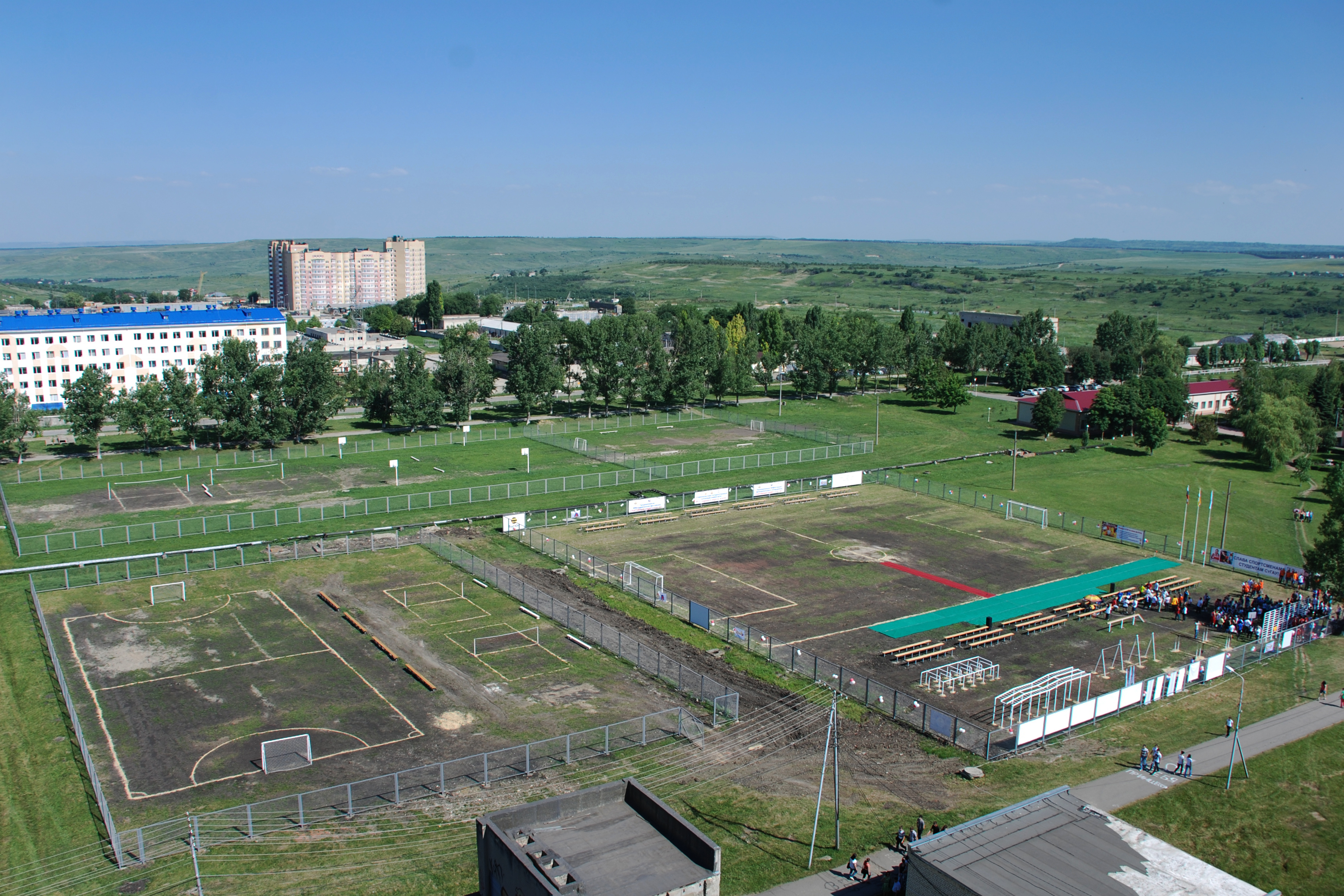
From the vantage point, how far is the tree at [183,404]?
78.1 meters

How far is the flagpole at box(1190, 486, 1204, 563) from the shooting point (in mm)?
54969

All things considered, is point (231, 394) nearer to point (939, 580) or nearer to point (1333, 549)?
point (939, 580)

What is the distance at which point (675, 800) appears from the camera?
2836 centimetres

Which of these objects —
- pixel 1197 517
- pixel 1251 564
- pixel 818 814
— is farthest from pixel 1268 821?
pixel 1197 517

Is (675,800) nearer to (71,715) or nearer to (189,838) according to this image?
(189,838)

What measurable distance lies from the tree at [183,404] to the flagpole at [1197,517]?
73262mm

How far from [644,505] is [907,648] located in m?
25.6

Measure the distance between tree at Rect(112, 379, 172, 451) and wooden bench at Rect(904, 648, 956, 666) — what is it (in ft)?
213

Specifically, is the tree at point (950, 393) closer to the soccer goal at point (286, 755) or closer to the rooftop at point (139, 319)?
the rooftop at point (139, 319)

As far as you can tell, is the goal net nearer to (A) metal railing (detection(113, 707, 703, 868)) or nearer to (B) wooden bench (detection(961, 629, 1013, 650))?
(A) metal railing (detection(113, 707, 703, 868))

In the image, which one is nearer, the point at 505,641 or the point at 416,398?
the point at 505,641

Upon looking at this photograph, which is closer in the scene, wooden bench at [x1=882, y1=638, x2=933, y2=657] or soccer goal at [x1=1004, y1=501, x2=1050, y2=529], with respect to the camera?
wooden bench at [x1=882, y1=638, x2=933, y2=657]

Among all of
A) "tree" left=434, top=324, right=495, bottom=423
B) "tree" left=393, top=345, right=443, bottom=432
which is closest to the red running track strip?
"tree" left=393, top=345, right=443, bottom=432

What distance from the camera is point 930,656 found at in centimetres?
3959
